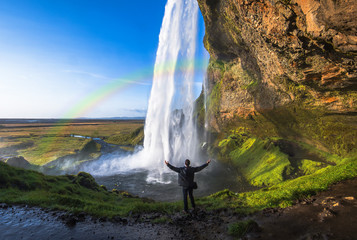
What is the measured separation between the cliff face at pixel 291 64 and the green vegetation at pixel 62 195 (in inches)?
462

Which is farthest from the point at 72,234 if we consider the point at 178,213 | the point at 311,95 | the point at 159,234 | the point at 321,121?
the point at 321,121

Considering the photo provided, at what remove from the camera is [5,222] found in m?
6.75

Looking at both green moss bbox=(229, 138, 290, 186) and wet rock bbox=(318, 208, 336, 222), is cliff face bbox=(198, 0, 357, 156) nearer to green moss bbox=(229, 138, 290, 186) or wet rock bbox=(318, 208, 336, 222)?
green moss bbox=(229, 138, 290, 186)

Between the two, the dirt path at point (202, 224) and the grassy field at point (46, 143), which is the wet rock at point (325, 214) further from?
the grassy field at point (46, 143)

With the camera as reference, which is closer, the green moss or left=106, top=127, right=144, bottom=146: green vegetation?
the green moss

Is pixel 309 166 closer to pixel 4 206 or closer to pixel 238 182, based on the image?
pixel 238 182

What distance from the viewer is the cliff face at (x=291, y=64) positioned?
30.9ft

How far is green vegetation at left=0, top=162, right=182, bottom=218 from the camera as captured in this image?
8.39m

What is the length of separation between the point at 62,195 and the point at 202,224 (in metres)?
7.63

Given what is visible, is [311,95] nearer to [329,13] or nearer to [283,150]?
[283,150]

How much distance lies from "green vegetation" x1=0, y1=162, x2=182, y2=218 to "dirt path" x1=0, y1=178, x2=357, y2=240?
65 centimetres

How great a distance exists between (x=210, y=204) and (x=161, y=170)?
18178mm

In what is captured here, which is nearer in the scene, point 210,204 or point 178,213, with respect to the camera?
point 178,213

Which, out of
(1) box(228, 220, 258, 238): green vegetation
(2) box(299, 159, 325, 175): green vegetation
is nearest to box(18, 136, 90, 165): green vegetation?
(1) box(228, 220, 258, 238): green vegetation
